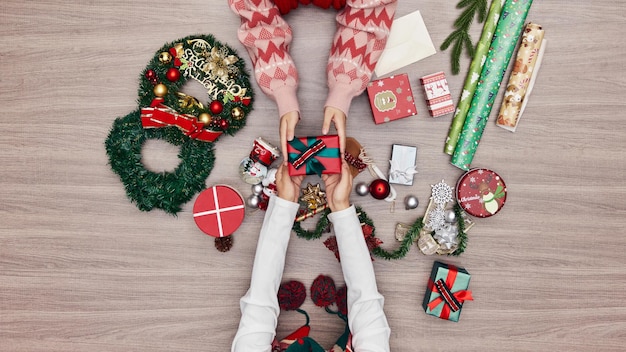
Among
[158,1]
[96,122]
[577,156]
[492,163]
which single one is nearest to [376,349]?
[492,163]

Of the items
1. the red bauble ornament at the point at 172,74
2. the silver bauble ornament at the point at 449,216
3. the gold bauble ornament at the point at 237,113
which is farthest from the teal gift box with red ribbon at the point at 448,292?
the red bauble ornament at the point at 172,74

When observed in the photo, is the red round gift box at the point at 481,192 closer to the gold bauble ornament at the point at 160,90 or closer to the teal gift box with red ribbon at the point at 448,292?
the teal gift box with red ribbon at the point at 448,292

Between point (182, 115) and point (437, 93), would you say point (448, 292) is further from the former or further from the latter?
point (182, 115)

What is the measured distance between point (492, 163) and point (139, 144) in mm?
995

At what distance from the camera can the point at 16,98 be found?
1145mm

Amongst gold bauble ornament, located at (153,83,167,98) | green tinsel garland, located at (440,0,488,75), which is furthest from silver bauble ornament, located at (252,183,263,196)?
green tinsel garland, located at (440,0,488,75)

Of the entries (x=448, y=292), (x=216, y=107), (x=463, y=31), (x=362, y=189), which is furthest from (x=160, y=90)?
(x=448, y=292)

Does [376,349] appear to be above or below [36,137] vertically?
below

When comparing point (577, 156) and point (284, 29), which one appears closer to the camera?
point (284, 29)

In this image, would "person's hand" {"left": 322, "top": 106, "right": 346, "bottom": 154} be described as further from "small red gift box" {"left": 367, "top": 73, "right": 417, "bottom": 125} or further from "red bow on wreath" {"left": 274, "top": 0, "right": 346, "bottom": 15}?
"red bow on wreath" {"left": 274, "top": 0, "right": 346, "bottom": 15}

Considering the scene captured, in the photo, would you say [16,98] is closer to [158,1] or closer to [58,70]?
[58,70]

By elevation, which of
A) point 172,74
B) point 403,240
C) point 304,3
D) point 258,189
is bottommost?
point 403,240

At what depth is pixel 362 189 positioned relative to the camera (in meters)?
1.09

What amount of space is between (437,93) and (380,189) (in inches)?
12.2
